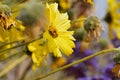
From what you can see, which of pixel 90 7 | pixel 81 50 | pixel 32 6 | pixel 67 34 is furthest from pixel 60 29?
pixel 81 50

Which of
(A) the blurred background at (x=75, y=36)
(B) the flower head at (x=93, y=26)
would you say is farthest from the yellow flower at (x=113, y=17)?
(B) the flower head at (x=93, y=26)

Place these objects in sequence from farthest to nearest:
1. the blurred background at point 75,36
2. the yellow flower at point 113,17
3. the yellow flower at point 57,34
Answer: the yellow flower at point 113,17 < the blurred background at point 75,36 < the yellow flower at point 57,34

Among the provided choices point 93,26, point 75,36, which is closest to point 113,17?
point 75,36

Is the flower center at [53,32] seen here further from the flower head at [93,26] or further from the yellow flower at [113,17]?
the yellow flower at [113,17]

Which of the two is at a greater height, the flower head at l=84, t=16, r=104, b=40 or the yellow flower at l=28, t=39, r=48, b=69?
the flower head at l=84, t=16, r=104, b=40

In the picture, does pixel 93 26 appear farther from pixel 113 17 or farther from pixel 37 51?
pixel 113 17

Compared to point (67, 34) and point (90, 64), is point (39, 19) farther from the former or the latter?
point (90, 64)

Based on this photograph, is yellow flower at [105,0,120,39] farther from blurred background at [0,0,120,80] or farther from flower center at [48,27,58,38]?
flower center at [48,27,58,38]

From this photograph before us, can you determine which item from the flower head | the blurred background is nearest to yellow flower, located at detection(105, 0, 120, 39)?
the blurred background
